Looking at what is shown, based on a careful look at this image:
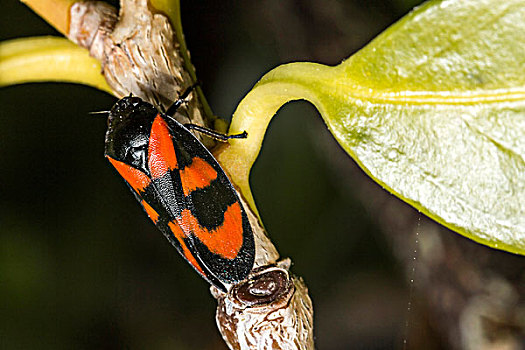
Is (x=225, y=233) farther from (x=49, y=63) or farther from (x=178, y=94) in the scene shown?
(x=49, y=63)

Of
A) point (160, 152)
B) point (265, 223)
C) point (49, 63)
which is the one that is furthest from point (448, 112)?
Result: point (265, 223)

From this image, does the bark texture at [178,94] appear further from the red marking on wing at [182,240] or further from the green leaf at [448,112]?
the green leaf at [448,112]

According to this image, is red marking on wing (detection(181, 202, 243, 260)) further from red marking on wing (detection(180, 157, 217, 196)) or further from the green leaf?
the green leaf

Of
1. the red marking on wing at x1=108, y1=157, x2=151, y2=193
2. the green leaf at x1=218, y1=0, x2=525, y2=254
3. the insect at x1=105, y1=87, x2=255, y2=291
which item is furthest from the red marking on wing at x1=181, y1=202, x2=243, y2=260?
the green leaf at x1=218, y1=0, x2=525, y2=254

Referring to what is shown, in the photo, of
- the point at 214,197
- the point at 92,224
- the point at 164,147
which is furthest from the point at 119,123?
the point at 92,224

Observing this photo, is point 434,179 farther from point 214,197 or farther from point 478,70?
point 214,197

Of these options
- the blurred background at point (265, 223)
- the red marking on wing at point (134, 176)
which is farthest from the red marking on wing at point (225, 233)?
the blurred background at point (265, 223)
